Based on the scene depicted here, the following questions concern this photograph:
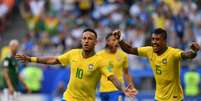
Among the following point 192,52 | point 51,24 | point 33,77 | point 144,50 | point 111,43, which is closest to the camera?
point 192,52

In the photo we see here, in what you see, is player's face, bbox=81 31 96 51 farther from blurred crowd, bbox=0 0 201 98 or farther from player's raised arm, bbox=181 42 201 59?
blurred crowd, bbox=0 0 201 98

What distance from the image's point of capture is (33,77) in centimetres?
A: 2334

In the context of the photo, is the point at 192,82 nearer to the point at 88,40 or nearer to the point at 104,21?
the point at 104,21

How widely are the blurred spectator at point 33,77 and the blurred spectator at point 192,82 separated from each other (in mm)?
4818

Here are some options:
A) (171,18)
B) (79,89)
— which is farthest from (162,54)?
(171,18)

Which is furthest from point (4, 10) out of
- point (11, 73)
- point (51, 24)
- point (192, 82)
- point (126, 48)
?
point (126, 48)

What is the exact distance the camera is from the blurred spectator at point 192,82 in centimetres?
2227

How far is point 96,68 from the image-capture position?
1294 cm

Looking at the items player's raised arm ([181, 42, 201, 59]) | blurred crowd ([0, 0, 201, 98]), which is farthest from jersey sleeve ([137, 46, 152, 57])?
blurred crowd ([0, 0, 201, 98])

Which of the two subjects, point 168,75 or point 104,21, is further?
point 104,21

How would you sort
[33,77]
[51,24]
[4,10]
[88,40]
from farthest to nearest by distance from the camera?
[4,10] → [51,24] → [33,77] → [88,40]

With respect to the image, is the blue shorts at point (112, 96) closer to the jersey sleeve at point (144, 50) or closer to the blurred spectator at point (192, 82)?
the jersey sleeve at point (144, 50)

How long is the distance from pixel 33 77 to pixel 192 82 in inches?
204

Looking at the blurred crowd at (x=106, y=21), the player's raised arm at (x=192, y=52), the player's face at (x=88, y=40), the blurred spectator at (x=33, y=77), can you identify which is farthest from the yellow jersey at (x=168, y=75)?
the blurred spectator at (x=33, y=77)
